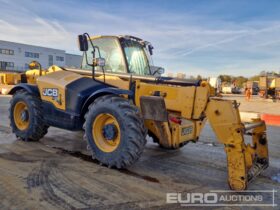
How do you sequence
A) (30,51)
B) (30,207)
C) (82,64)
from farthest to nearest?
(30,51) < (82,64) < (30,207)

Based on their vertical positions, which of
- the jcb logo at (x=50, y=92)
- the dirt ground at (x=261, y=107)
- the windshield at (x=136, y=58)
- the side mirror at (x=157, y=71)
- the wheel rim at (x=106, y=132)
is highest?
the windshield at (x=136, y=58)

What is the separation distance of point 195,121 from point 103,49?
2490 mm

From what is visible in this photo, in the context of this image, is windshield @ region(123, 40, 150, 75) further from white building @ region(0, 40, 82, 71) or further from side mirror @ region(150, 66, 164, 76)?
white building @ region(0, 40, 82, 71)

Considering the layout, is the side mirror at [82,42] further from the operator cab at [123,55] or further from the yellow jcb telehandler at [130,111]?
the operator cab at [123,55]

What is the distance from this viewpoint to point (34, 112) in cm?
693

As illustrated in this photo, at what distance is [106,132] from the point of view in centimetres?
538

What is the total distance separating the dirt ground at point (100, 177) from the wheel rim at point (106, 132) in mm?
367

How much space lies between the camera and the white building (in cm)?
6306

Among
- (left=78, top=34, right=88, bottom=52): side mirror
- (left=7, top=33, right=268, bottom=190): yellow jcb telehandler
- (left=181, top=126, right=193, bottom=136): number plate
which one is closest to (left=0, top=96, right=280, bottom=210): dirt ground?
(left=7, top=33, right=268, bottom=190): yellow jcb telehandler

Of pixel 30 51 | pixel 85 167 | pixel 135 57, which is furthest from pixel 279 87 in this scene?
pixel 30 51

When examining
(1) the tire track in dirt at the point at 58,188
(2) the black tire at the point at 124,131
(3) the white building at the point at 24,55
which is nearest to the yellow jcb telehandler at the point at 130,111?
(2) the black tire at the point at 124,131

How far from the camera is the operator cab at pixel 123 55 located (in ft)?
21.3

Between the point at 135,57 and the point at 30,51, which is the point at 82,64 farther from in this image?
the point at 30,51

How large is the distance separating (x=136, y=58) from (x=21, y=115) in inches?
118
